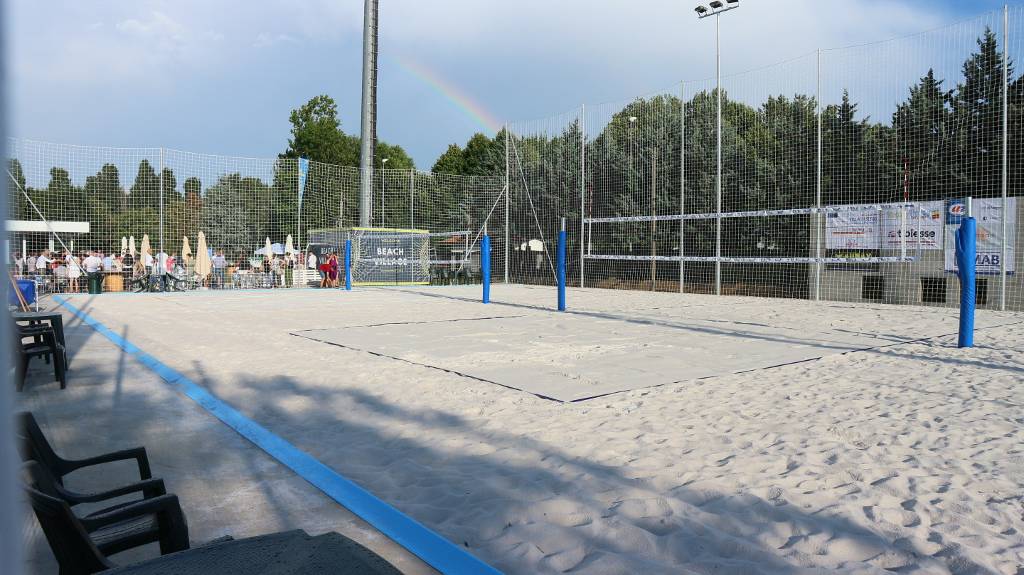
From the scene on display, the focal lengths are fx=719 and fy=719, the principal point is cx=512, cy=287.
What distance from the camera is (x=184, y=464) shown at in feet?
11.4

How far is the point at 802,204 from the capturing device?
1493cm

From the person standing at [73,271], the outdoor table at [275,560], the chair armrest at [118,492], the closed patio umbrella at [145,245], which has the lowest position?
the chair armrest at [118,492]

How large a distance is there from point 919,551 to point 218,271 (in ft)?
62.0

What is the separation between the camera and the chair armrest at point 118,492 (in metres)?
2.28

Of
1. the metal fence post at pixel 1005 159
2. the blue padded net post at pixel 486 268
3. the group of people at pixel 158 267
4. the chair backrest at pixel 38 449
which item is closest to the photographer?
the chair backrest at pixel 38 449

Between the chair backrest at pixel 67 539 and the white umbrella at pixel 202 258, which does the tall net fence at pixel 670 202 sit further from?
the chair backrest at pixel 67 539

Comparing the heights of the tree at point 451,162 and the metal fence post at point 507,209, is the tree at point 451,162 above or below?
above

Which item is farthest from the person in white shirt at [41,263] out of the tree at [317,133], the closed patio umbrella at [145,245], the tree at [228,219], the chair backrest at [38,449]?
the tree at [317,133]

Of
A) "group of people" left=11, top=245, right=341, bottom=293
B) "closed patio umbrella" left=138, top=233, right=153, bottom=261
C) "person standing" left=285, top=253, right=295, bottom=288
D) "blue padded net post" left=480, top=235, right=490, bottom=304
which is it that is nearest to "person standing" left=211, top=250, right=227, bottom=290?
"group of people" left=11, top=245, right=341, bottom=293

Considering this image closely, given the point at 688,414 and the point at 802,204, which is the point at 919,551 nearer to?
the point at 688,414

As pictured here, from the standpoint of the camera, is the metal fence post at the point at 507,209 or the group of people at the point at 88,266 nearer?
the group of people at the point at 88,266

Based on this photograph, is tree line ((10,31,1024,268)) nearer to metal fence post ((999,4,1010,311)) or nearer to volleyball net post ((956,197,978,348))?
metal fence post ((999,4,1010,311))

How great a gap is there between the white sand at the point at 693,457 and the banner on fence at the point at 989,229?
5.79m

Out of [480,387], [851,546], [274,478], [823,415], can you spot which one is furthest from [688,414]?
[274,478]
